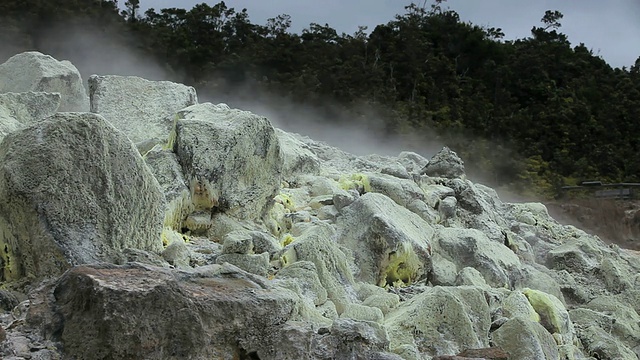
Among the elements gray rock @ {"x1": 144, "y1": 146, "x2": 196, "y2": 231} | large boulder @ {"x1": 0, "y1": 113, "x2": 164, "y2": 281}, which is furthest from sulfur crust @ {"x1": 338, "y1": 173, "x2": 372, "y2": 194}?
large boulder @ {"x1": 0, "y1": 113, "x2": 164, "y2": 281}

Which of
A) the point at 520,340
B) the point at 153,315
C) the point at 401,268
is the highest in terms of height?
the point at 153,315

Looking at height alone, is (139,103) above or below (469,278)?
above

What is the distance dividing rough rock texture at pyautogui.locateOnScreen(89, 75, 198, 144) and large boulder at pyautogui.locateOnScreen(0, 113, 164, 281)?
3147 mm

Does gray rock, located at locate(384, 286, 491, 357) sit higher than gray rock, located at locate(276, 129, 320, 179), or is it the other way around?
gray rock, located at locate(276, 129, 320, 179)

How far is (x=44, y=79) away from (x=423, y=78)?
1985 cm

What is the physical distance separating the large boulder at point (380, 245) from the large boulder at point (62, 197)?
277 cm

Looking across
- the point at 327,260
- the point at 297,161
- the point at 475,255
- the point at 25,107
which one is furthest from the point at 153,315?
the point at 297,161

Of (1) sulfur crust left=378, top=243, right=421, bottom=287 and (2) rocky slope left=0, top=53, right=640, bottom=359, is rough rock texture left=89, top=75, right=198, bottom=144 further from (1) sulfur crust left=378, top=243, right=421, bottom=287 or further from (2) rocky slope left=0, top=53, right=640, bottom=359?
(1) sulfur crust left=378, top=243, right=421, bottom=287

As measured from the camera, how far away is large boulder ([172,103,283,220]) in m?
7.90

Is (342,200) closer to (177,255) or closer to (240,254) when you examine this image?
(240,254)

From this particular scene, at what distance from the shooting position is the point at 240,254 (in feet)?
21.6

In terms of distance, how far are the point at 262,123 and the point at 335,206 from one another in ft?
4.07

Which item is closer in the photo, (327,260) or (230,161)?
(327,260)

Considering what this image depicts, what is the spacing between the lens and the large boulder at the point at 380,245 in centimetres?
813
